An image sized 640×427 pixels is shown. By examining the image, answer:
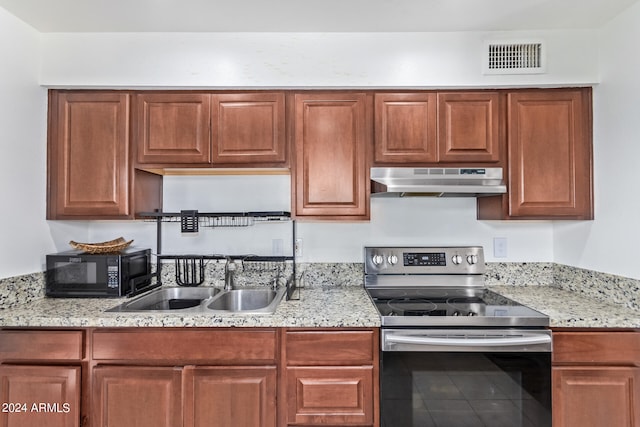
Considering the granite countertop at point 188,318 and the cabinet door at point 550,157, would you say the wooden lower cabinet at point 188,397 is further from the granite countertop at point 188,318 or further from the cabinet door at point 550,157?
the cabinet door at point 550,157

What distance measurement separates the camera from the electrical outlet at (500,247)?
223cm

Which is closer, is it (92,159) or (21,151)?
(21,151)

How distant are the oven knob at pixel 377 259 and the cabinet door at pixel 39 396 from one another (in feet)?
5.27

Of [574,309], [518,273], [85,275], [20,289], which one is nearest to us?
[574,309]

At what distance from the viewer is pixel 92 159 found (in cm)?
194

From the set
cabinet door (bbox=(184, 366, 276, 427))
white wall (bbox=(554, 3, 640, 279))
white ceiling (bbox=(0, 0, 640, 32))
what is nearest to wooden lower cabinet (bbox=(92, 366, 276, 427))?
cabinet door (bbox=(184, 366, 276, 427))

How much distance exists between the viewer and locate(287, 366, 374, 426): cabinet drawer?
1544mm

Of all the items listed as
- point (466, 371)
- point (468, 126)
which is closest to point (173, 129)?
point (468, 126)

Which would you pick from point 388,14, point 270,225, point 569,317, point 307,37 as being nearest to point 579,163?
point 569,317

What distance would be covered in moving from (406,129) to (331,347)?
Result: 1222 millimetres

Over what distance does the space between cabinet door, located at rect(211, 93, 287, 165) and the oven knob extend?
82cm

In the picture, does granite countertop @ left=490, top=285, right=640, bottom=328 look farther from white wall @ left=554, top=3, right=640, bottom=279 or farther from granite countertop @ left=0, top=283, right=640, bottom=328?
white wall @ left=554, top=3, right=640, bottom=279

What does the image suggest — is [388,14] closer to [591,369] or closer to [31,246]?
[591,369]

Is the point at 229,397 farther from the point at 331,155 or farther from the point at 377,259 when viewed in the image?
the point at 331,155
